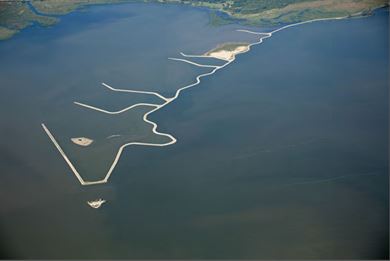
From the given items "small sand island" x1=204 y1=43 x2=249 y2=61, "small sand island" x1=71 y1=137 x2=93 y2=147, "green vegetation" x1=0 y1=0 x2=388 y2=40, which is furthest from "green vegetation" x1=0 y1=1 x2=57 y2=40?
"small sand island" x1=71 y1=137 x2=93 y2=147

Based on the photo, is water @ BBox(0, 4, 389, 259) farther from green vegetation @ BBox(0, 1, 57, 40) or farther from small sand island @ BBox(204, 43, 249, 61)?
green vegetation @ BBox(0, 1, 57, 40)

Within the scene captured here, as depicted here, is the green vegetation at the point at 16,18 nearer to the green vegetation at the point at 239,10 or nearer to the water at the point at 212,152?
the green vegetation at the point at 239,10

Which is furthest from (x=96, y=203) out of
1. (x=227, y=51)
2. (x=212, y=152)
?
(x=227, y=51)

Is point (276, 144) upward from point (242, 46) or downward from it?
downward

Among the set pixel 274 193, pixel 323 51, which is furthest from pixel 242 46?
pixel 274 193

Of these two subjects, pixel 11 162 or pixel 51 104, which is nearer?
pixel 11 162

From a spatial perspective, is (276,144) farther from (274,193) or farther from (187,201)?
(187,201)
